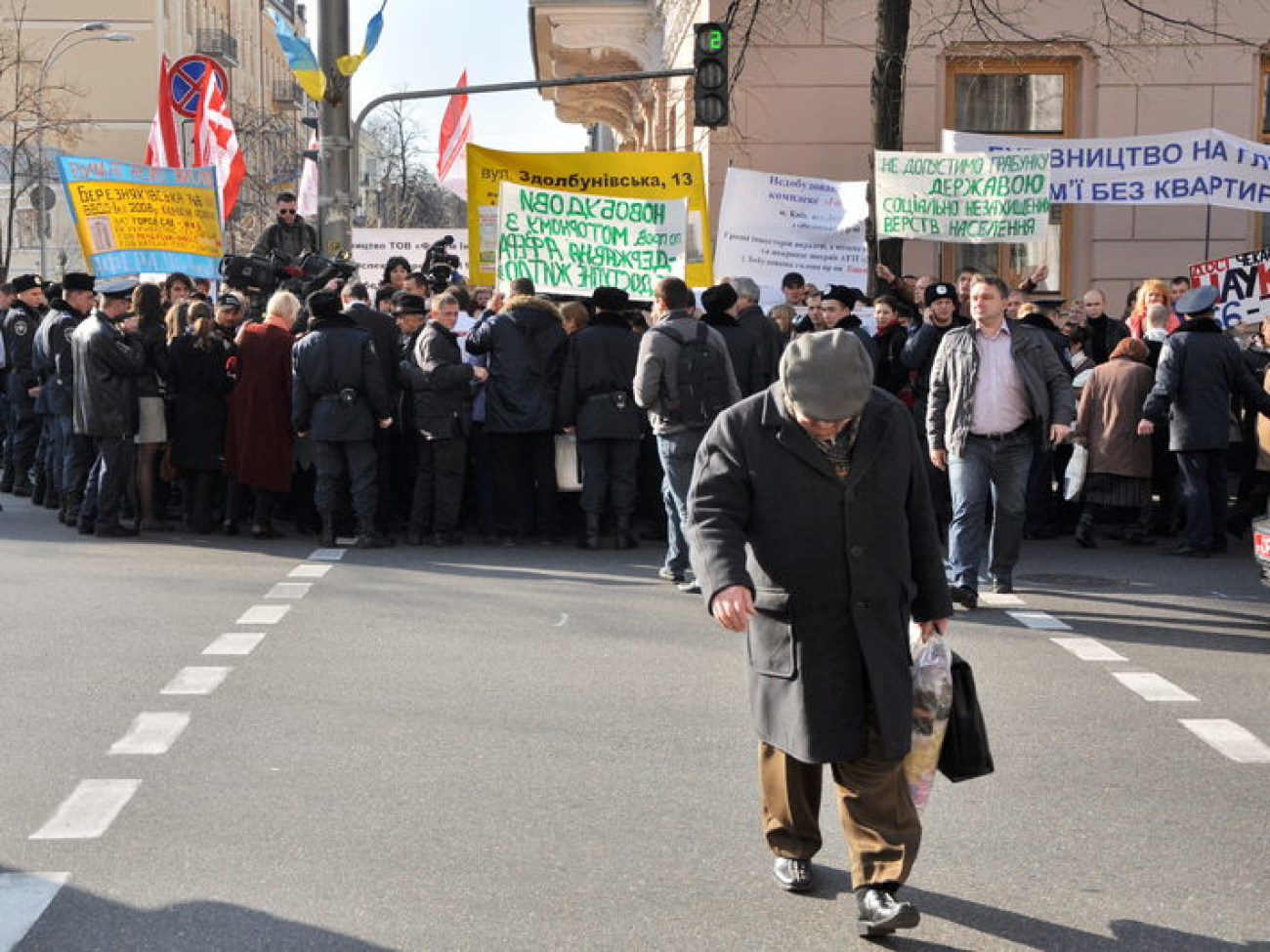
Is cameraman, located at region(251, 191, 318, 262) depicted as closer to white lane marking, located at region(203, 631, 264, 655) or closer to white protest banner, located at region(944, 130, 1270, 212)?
white protest banner, located at region(944, 130, 1270, 212)

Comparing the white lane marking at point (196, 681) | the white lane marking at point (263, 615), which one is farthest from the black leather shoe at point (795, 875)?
the white lane marking at point (263, 615)

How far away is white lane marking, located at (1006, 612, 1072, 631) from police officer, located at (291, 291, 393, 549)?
4814 millimetres

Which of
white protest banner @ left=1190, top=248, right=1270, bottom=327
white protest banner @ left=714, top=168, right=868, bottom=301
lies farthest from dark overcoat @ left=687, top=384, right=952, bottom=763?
white protest banner @ left=714, top=168, right=868, bottom=301

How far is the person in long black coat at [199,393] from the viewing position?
14039mm

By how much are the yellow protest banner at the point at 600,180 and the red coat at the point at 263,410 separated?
133 inches

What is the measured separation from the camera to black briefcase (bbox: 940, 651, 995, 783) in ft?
Answer: 16.9

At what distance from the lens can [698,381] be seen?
37.1 ft

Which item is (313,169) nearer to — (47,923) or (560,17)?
(560,17)

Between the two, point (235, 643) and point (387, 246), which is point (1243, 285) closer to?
point (387, 246)

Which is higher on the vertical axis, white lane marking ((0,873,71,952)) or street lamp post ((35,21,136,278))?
street lamp post ((35,21,136,278))

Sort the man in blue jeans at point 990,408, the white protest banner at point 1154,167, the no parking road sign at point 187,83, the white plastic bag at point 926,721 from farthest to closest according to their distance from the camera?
the no parking road sign at point 187,83, the white protest banner at point 1154,167, the man in blue jeans at point 990,408, the white plastic bag at point 926,721

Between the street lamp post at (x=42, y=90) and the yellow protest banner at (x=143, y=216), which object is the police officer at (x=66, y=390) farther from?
the street lamp post at (x=42, y=90)

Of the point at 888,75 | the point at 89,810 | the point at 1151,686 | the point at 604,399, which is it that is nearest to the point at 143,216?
the point at 604,399

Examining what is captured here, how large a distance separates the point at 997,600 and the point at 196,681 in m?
4.76
